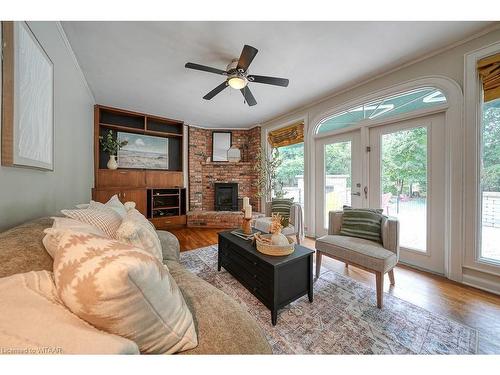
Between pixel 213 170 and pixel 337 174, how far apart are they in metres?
3.04

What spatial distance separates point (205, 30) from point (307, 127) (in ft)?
7.83

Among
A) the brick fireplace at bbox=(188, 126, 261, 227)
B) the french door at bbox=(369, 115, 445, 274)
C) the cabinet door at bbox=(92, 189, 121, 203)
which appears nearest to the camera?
the french door at bbox=(369, 115, 445, 274)

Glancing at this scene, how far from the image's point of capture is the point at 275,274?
55.2 inches

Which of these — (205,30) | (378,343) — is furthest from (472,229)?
(205,30)

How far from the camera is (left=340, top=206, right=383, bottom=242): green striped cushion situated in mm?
1965

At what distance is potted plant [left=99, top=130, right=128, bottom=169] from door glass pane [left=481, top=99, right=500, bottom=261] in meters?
5.26

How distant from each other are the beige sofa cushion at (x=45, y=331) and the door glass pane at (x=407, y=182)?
3038mm

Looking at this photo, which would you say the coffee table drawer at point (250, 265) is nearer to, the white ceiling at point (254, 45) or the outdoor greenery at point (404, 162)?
the white ceiling at point (254, 45)

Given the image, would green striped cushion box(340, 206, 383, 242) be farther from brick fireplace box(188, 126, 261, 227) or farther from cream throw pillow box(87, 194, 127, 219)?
brick fireplace box(188, 126, 261, 227)

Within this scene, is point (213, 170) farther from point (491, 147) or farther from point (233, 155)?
point (491, 147)

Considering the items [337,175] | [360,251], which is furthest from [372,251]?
[337,175]

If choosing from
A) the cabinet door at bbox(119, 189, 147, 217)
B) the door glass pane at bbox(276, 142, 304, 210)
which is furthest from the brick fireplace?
the cabinet door at bbox(119, 189, 147, 217)

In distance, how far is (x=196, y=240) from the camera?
137 inches
